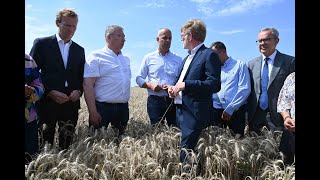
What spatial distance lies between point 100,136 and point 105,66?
37.1 inches

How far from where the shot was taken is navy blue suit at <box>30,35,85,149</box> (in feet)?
14.5

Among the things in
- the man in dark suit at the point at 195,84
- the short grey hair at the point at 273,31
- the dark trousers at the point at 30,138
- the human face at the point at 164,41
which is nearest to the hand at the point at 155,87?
the human face at the point at 164,41

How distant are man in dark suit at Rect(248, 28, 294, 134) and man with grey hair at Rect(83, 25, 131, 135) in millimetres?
1811

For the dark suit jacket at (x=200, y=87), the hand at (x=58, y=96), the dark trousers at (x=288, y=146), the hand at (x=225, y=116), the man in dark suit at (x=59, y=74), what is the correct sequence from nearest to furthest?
the dark suit jacket at (x=200, y=87), the dark trousers at (x=288, y=146), the hand at (x=58, y=96), the man in dark suit at (x=59, y=74), the hand at (x=225, y=116)

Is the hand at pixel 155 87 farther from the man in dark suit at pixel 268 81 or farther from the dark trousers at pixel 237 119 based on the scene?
the man in dark suit at pixel 268 81

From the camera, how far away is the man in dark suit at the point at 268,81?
4.50 meters

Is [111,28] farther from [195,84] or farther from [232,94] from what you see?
[232,94]

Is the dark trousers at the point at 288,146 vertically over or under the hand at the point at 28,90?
under

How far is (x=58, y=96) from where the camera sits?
4309mm

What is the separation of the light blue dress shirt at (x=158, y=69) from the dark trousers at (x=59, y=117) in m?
1.19

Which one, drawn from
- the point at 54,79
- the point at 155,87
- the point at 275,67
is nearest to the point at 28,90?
the point at 54,79

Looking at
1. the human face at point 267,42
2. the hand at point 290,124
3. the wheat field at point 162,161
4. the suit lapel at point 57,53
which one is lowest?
the wheat field at point 162,161

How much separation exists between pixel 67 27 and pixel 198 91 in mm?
2021
